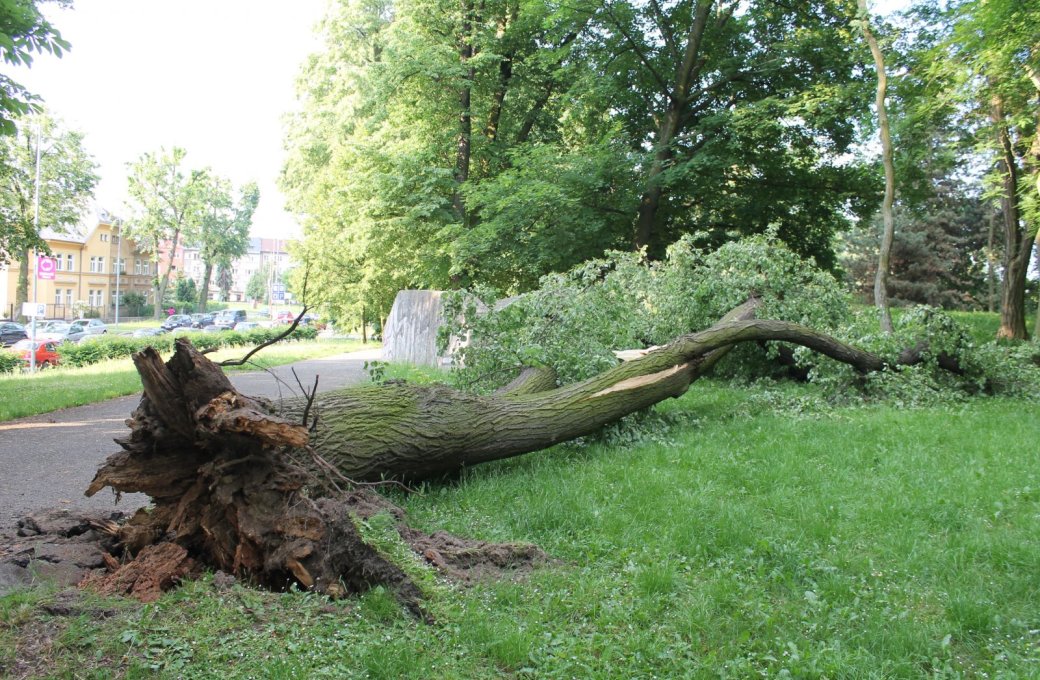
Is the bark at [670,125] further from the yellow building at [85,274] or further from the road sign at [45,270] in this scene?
the yellow building at [85,274]

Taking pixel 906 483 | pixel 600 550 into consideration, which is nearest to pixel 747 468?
pixel 906 483

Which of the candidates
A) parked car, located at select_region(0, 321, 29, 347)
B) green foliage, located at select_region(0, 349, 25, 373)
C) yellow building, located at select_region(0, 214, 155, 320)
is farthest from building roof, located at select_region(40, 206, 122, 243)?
green foliage, located at select_region(0, 349, 25, 373)

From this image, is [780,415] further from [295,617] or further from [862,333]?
[295,617]

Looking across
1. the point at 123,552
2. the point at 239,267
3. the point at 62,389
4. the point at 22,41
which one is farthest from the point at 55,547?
the point at 239,267

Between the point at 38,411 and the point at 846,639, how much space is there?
1059 centimetres

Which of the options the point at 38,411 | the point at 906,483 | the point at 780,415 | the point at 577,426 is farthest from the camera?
the point at 38,411

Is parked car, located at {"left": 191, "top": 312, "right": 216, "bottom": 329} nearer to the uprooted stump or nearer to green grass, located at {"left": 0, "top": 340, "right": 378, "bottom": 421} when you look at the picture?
green grass, located at {"left": 0, "top": 340, "right": 378, "bottom": 421}

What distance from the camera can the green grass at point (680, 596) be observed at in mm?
3018

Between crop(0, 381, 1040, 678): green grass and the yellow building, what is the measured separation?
6209cm

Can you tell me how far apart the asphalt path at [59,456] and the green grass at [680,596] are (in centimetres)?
157

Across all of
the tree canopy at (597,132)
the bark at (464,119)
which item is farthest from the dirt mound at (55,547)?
the bark at (464,119)

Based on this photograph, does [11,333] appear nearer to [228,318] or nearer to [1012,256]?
[228,318]

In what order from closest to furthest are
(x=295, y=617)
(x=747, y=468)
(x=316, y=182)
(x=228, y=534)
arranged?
1. (x=295, y=617)
2. (x=228, y=534)
3. (x=747, y=468)
4. (x=316, y=182)

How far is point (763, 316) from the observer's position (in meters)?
10.5
